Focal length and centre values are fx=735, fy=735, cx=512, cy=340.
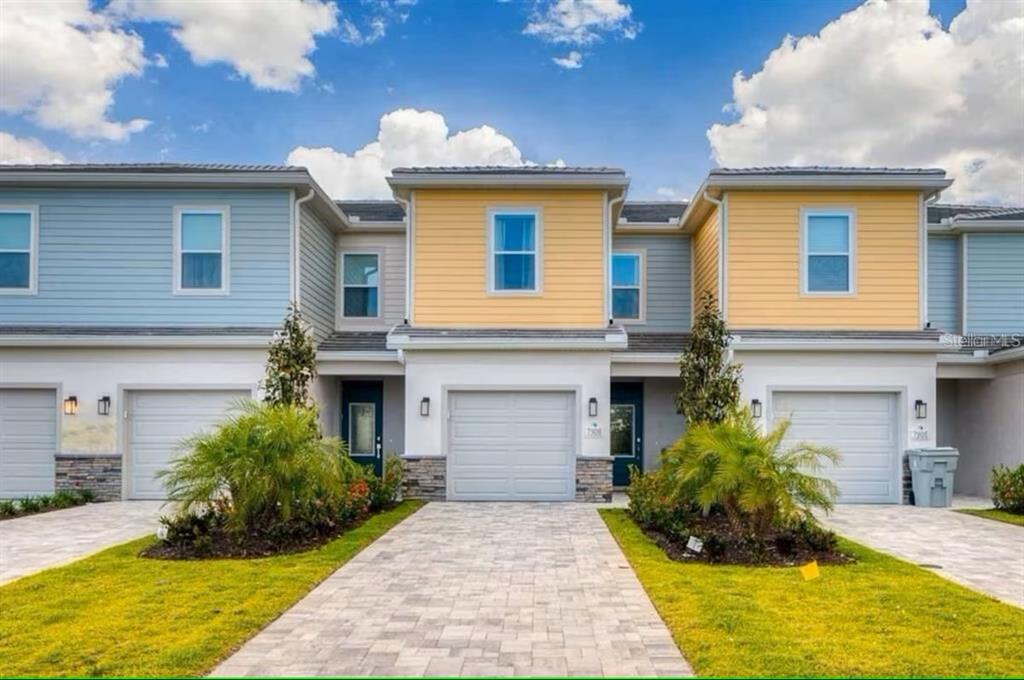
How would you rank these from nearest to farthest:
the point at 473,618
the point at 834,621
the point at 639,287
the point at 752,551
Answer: the point at 834,621 → the point at 473,618 → the point at 752,551 → the point at 639,287

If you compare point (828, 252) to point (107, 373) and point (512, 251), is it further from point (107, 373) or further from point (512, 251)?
point (107, 373)

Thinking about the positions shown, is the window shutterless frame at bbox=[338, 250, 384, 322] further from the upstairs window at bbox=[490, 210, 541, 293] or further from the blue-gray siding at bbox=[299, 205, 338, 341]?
the upstairs window at bbox=[490, 210, 541, 293]

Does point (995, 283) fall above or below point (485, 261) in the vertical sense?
below

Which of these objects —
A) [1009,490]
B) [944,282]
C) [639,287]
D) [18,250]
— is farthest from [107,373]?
→ [944,282]

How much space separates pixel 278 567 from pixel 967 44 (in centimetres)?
1749

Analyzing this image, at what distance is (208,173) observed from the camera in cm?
1364

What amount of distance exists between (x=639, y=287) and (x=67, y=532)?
11.7 meters

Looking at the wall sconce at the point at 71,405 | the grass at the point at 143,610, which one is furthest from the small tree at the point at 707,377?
the wall sconce at the point at 71,405

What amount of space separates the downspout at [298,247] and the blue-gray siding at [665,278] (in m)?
6.86

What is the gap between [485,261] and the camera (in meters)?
14.0

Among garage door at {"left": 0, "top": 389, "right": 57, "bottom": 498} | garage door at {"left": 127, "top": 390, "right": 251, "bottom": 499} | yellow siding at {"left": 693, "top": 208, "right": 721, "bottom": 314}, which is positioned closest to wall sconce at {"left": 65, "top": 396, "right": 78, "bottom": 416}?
garage door at {"left": 0, "top": 389, "right": 57, "bottom": 498}

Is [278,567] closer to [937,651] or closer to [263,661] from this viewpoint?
[263,661]

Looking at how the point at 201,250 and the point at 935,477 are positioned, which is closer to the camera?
the point at 935,477

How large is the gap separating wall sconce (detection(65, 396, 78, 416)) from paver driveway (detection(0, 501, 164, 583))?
5.77 ft
